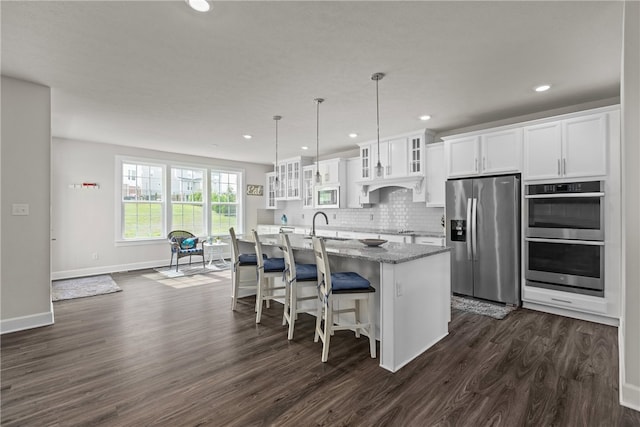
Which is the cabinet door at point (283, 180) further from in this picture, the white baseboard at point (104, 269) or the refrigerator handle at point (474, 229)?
the refrigerator handle at point (474, 229)

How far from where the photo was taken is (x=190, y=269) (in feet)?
21.0

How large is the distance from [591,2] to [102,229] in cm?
755

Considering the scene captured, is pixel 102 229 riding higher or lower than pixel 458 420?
higher

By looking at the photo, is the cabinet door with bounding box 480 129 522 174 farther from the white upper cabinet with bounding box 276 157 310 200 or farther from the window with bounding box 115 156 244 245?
the window with bounding box 115 156 244 245

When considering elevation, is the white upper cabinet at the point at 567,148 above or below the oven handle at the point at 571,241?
above

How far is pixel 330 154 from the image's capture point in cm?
725

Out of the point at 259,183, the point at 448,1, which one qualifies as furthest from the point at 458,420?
the point at 259,183

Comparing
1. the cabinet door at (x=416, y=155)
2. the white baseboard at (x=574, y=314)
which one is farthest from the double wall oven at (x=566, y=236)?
the cabinet door at (x=416, y=155)

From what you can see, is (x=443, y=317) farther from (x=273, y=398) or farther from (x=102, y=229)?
(x=102, y=229)

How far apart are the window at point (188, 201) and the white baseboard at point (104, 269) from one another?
0.88m

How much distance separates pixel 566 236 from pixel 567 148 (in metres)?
1.02

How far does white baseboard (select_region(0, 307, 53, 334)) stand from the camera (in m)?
3.13

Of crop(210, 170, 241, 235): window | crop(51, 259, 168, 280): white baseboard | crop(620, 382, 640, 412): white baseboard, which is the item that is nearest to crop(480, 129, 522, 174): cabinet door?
crop(620, 382, 640, 412): white baseboard

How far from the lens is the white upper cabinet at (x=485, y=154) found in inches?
154
